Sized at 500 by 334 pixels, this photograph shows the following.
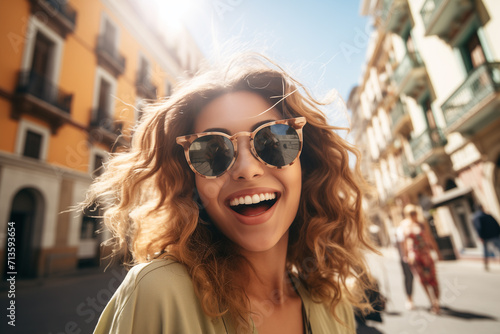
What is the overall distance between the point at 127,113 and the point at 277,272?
131cm

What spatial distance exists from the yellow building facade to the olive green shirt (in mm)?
6917

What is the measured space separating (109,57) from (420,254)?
1474 centimetres

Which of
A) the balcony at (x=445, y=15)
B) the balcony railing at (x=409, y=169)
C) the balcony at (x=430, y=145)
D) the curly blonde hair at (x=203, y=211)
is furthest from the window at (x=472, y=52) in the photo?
the curly blonde hair at (x=203, y=211)

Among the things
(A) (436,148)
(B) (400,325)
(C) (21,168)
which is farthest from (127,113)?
(A) (436,148)

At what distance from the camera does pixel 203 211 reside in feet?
4.36

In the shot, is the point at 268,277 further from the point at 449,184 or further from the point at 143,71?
the point at 143,71

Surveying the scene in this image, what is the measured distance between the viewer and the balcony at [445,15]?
9.07 meters

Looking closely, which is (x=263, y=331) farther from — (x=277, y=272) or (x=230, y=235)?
(x=230, y=235)

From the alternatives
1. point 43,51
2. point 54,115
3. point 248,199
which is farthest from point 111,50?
point 248,199

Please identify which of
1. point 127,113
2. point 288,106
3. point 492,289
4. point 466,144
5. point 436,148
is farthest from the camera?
point 436,148

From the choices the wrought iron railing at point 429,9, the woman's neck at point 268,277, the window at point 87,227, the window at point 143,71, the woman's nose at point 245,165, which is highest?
the window at point 143,71

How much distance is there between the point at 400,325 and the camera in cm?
405

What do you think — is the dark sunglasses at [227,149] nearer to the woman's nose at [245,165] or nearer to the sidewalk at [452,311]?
the woman's nose at [245,165]

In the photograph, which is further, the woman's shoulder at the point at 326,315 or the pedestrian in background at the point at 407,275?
the pedestrian in background at the point at 407,275
